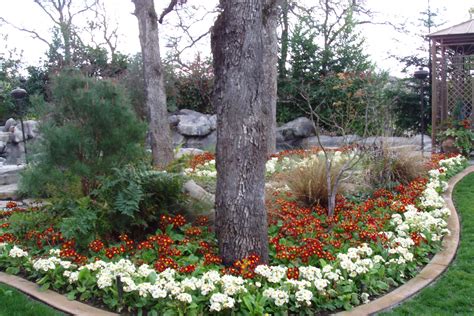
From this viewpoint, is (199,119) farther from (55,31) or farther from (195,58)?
(55,31)

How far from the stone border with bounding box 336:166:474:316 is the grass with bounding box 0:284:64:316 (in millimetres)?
1846

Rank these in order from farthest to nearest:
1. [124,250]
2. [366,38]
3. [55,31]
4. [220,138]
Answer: [55,31]
[366,38]
[124,250]
[220,138]

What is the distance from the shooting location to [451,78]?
1138 centimetres

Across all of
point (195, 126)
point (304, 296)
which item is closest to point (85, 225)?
point (304, 296)

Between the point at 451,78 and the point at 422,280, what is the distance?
30.1 ft

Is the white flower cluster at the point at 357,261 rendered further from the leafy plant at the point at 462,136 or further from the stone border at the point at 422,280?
the leafy plant at the point at 462,136

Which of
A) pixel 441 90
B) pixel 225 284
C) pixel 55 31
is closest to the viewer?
pixel 225 284

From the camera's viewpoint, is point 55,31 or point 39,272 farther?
point 55,31

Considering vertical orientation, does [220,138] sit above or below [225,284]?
above

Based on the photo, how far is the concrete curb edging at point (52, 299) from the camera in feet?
9.49

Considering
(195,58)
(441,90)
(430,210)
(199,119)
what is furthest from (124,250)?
(195,58)

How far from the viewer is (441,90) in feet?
36.1

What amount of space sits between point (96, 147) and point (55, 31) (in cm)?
1555

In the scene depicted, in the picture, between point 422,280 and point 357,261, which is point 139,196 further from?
point 422,280
